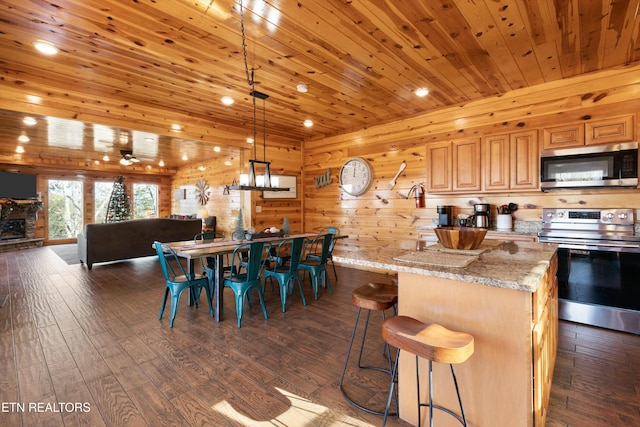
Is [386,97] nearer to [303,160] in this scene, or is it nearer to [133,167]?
[303,160]

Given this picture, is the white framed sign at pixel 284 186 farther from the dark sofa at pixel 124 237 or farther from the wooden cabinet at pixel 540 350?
the wooden cabinet at pixel 540 350

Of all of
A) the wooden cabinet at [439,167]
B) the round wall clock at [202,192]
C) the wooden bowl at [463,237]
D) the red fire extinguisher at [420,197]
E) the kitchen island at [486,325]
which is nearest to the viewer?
the kitchen island at [486,325]

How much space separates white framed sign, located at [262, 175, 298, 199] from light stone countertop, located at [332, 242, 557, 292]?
4033mm

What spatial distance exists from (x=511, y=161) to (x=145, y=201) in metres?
11.4

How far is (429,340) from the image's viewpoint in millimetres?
1273

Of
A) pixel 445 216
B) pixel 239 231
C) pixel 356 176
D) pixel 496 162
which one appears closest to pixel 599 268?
pixel 496 162

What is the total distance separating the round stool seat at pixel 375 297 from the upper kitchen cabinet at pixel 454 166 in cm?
251

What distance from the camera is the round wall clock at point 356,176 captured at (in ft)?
17.3

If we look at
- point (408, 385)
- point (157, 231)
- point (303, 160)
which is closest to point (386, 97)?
point (303, 160)

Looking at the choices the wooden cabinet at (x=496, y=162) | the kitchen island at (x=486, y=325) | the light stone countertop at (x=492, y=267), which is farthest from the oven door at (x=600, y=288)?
the kitchen island at (x=486, y=325)

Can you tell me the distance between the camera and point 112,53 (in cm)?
280

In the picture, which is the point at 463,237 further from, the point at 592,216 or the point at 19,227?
the point at 19,227

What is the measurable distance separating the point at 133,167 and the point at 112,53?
27.7ft

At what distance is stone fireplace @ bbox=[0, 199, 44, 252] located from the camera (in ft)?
26.2
